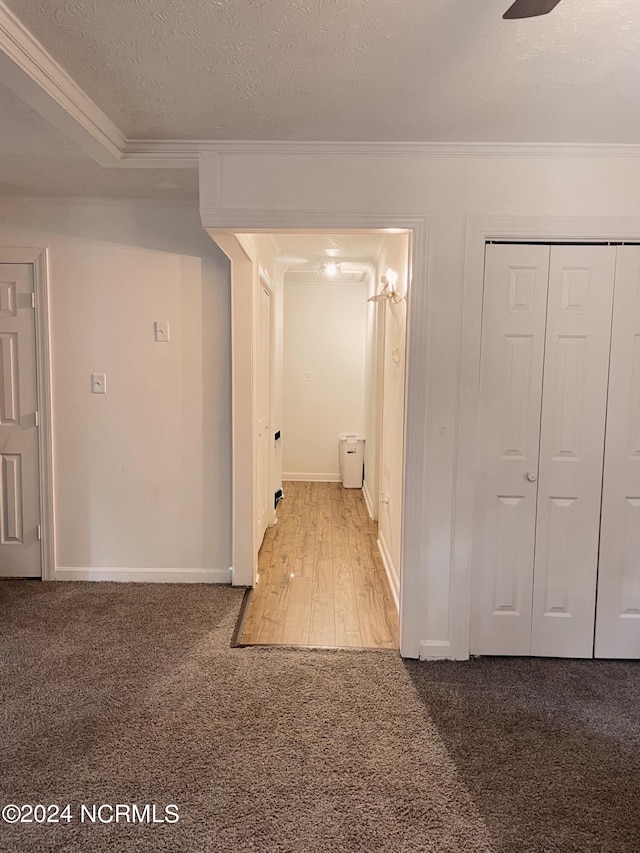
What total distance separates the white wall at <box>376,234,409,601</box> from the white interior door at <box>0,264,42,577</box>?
7.24 feet

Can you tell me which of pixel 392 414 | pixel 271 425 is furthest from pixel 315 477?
pixel 392 414

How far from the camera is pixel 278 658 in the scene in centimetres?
247

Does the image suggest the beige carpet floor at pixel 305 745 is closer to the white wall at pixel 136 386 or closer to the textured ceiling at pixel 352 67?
the white wall at pixel 136 386

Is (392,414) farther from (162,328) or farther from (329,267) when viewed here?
(329,267)

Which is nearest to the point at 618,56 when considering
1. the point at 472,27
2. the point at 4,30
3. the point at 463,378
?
the point at 472,27

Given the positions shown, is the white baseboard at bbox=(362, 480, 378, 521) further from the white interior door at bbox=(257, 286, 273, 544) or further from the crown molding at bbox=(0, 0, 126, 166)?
the crown molding at bbox=(0, 0, 126, 166)

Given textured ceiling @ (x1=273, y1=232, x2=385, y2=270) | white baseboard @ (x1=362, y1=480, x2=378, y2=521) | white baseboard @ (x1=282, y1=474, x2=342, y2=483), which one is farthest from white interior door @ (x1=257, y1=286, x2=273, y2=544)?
white baseboard @ (x1=282, y1=474, x2=342, y2=483)

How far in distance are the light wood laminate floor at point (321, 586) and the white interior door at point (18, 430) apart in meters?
1.47

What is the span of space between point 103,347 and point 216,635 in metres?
1.79

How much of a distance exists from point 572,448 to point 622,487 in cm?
31

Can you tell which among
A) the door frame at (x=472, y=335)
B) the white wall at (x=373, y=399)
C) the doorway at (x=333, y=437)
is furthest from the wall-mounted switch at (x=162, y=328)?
the white wall at (x=373, y=399)

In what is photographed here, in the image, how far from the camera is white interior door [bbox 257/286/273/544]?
Result: 3668 millimetres

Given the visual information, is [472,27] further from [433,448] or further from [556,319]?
[433,448]

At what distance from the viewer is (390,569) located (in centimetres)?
344
